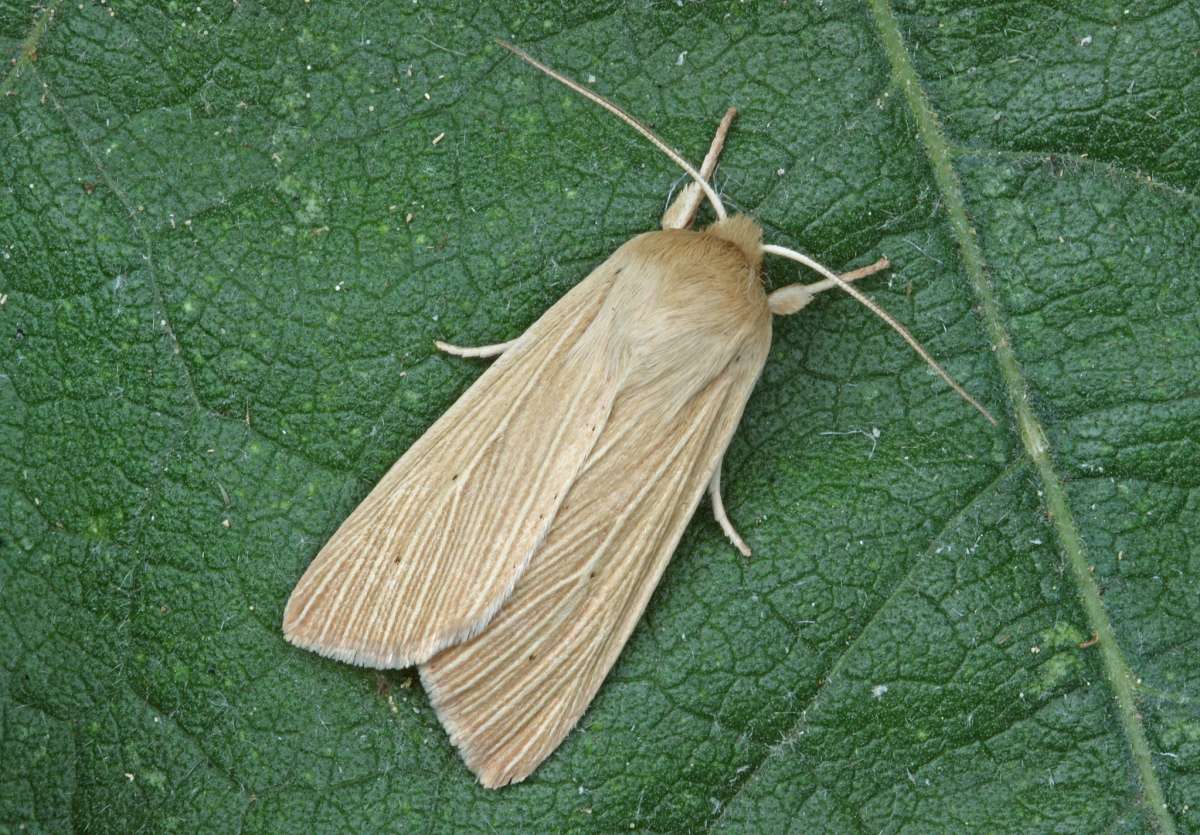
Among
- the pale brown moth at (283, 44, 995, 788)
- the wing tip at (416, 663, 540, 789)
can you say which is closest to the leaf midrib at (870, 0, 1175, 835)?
the pale brown moth at (283, 44, 995, 788)

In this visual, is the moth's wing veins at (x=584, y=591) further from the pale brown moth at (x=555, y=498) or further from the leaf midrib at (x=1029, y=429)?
the leaf midrib at (x=1029, y=429)

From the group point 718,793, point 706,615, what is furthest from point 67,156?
point 718,793

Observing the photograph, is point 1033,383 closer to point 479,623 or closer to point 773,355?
point 773,355

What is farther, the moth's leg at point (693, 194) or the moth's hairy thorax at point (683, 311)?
the moth's leg at point (693, 194)

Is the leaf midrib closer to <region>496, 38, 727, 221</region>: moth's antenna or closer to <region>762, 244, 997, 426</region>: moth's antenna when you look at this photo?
<region>762, 244, 997, 426</region>: moth's antenna

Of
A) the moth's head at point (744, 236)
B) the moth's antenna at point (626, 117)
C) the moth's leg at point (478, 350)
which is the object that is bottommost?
the moth's head at point (744, 236)

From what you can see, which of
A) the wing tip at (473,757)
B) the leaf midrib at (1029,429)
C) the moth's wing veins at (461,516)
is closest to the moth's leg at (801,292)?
the leaf midrib at (1029,429)

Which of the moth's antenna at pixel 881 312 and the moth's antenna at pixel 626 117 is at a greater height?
the moth's antenna at pixel 626 117
